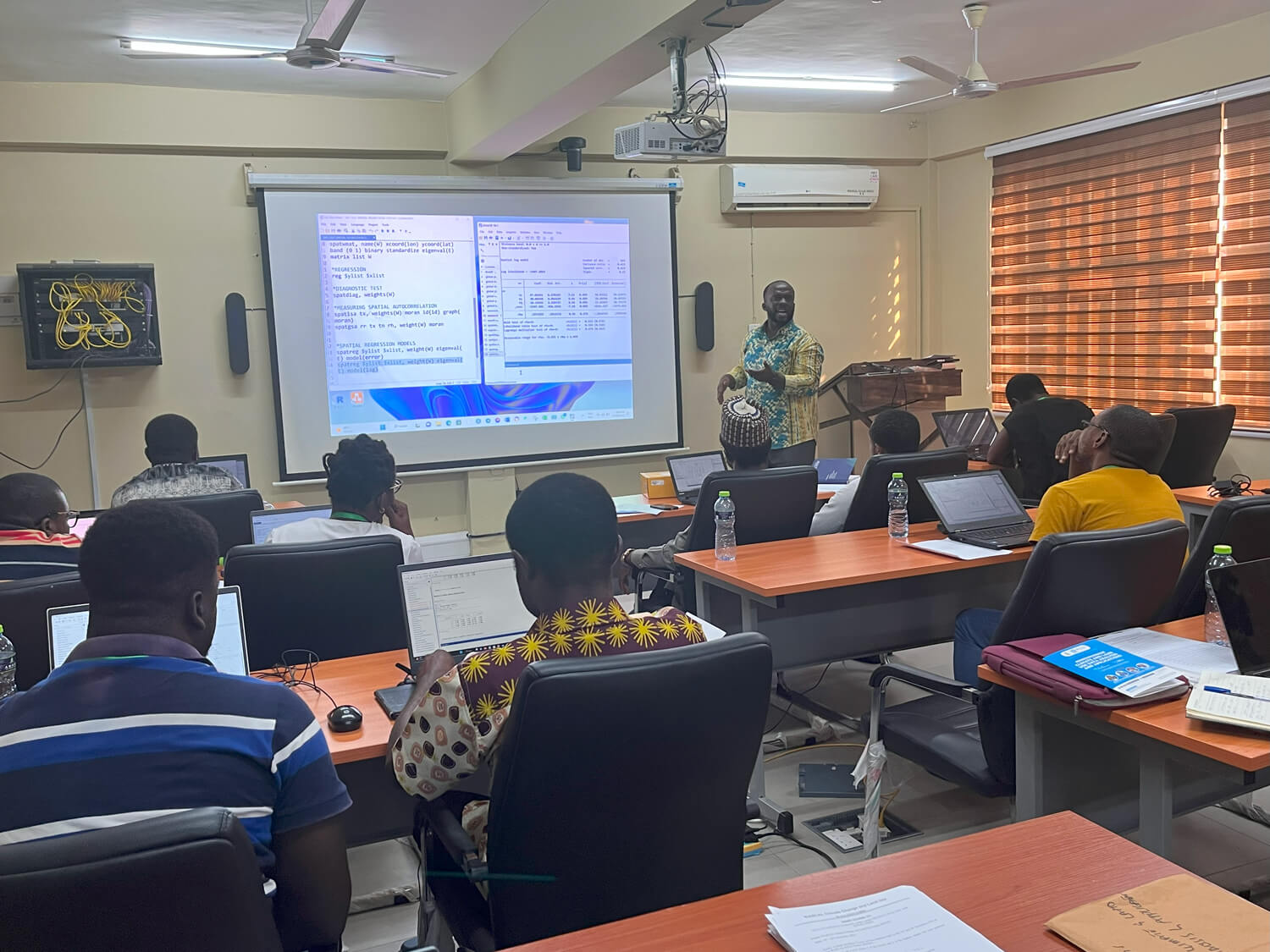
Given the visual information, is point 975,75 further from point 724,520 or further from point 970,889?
point 970,889

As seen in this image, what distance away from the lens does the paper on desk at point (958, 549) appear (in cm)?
323

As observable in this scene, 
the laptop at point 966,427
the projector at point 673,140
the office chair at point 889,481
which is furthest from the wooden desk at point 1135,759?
the laptop at point 966,427

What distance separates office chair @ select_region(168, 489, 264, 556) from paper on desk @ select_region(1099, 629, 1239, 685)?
2885 mm

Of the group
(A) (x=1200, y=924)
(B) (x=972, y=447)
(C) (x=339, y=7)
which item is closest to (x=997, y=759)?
(A) (x=1200, y=924)

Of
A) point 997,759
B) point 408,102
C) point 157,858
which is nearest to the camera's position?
point 157,858

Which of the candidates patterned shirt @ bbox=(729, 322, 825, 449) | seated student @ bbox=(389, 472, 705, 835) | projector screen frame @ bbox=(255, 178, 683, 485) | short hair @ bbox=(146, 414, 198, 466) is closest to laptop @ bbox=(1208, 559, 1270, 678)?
seated student @ bbox=(389, 472, 705, 835)

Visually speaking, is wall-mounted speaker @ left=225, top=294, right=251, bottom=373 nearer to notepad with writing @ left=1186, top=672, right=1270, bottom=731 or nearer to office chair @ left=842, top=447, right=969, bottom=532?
office chair @ left=842, top=447, right=969, bottom=532

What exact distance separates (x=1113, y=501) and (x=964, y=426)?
345cm

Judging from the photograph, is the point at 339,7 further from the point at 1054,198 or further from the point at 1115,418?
the point at 1054,198

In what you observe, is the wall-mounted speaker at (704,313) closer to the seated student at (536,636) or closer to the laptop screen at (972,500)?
the laptop screen at (972,500)

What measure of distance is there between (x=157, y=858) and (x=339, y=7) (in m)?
3.05

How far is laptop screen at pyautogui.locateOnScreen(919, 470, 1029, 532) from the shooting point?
3.52 meters

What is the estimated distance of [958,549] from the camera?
333 centimetres

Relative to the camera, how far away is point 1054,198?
6.58 metres
